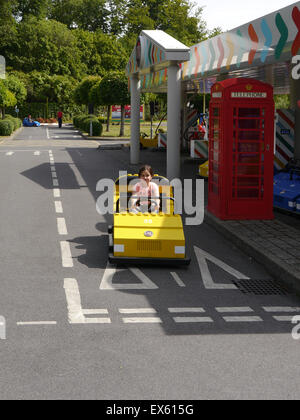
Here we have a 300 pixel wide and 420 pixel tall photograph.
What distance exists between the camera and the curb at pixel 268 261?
8.26 m

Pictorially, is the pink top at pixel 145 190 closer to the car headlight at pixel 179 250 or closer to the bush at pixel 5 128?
the car headlight at pixel 179 250

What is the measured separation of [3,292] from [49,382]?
2853 mm

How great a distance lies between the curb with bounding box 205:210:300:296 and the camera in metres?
8.26

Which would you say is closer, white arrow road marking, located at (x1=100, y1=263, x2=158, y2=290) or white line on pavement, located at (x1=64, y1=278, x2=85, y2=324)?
white line on pavement, located at (x1=64, y1=278, x2=85, y2=324)

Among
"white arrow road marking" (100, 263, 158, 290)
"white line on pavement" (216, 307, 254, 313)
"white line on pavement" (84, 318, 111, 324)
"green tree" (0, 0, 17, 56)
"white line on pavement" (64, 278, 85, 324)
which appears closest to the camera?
"white line on pavement" (84, 318, 111, 324)

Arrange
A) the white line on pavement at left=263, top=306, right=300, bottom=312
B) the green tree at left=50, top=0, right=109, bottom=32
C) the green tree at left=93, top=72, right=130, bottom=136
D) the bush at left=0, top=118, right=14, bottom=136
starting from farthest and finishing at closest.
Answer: the green tree at left=50, top=0, right=109, bottom=32 < the bush at left=0, top=118, right=14, bottom=136 < the green tree at left=93, top=72, right=130, bottom=136 < the white line on pavement at left=263, top=306, right=300, bottom=312

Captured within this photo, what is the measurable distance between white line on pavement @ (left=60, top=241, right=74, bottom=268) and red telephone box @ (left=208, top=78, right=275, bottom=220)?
135 inches

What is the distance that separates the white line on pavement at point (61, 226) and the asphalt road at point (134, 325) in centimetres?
11

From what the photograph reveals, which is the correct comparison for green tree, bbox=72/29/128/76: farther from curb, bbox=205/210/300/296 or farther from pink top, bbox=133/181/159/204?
pink top, bbox=133/181/159/204

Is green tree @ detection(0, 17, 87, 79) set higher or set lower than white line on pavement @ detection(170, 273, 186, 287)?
higher

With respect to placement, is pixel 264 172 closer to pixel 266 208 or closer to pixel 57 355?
pixel 266 208

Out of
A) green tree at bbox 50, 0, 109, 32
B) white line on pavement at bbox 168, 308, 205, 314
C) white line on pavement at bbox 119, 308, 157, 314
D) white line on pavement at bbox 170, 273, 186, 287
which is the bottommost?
white line on pavement at bbox 170, 273, 186, 287

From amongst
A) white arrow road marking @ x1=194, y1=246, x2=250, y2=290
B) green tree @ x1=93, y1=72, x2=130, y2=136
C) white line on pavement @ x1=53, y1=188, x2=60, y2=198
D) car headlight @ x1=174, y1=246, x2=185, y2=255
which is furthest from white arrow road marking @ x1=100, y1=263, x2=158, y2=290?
green tree @ x1=93, y1=72, x2=130, y2=136

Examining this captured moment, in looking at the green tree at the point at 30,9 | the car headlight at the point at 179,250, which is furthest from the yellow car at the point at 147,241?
the green tree at the point at 30,9
